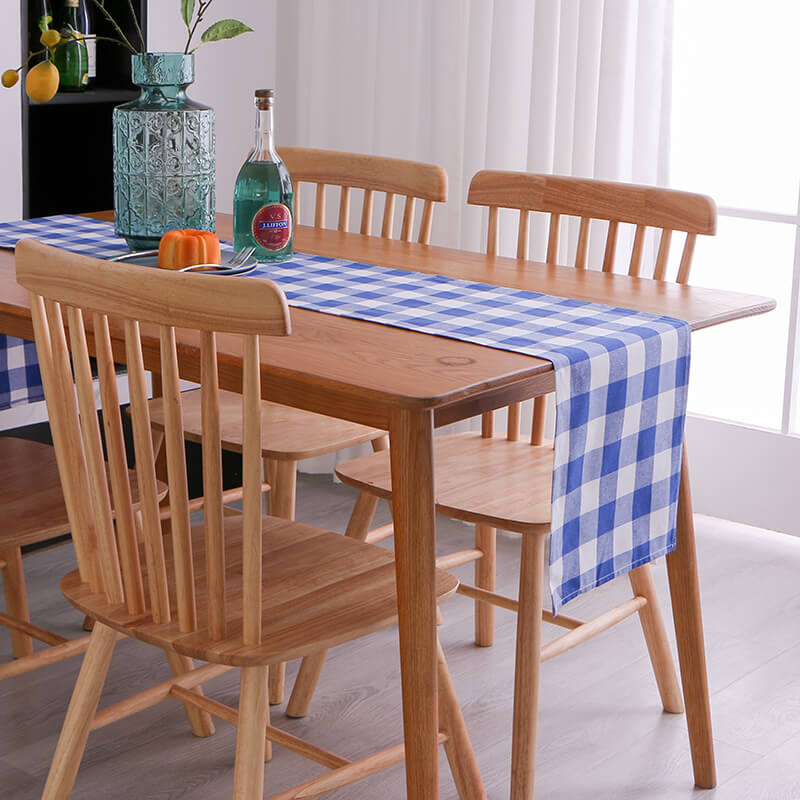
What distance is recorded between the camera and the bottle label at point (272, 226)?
1.93 m

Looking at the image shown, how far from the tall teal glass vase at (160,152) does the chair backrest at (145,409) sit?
46cm

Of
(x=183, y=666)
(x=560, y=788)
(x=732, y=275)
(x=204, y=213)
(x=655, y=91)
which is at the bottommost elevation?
(x=560, y=788)

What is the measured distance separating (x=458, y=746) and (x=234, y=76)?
2129 mm

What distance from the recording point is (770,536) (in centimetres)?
305

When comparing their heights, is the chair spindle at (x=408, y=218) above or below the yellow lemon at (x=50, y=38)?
below

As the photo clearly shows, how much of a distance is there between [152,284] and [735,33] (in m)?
2.04

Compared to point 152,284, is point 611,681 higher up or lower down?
lower down

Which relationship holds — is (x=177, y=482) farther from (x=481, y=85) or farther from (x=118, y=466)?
(x=481, y=85)

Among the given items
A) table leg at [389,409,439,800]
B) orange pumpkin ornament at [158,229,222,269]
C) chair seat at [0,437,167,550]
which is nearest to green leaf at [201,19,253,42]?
orange pumpkin ornament at [158,229,222,269]

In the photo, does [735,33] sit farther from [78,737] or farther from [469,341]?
[78,737]

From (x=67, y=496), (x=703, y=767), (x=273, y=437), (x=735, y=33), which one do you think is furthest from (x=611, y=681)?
(x=735, y=33)

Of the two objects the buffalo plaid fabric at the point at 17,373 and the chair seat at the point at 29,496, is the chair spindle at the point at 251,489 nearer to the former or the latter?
the chair seat at the point at 29,496

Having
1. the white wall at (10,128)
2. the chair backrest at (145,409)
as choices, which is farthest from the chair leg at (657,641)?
the white wall at (10,128)

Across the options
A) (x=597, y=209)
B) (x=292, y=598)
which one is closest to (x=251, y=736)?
(x=292, y=598)
